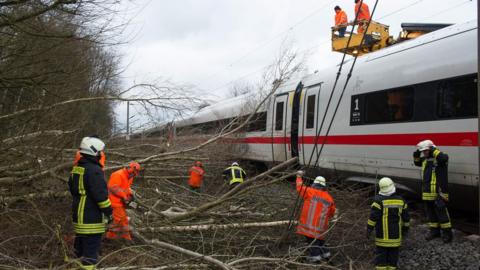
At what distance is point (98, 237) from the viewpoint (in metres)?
4.25

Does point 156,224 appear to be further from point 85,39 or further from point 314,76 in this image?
point 314,76

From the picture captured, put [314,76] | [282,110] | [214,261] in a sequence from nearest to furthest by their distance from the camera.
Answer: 1. [214,261]
2. [314,76]
3. [282,110]

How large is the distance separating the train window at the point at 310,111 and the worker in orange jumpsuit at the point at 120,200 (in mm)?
4910

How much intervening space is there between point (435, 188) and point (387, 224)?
3.89 ft

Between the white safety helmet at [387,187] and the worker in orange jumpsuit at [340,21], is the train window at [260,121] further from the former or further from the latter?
the white safety helmet at [387,187]

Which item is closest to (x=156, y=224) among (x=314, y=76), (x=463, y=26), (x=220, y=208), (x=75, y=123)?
(x=220, y=208)

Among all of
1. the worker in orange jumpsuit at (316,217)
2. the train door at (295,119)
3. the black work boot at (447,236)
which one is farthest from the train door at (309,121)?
the black work boot at (447,236)

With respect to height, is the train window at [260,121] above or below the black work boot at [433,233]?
above

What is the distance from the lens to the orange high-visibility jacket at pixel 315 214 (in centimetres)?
541

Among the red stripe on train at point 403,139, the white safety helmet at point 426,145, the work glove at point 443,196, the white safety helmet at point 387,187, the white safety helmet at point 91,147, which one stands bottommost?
the work glove at point 443,196

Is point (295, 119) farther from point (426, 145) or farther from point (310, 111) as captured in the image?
point (426, 145)

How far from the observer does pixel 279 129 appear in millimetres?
10914

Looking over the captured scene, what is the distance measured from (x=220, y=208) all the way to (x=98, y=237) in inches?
80.6

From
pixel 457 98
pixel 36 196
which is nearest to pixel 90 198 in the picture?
pixel 36 196
